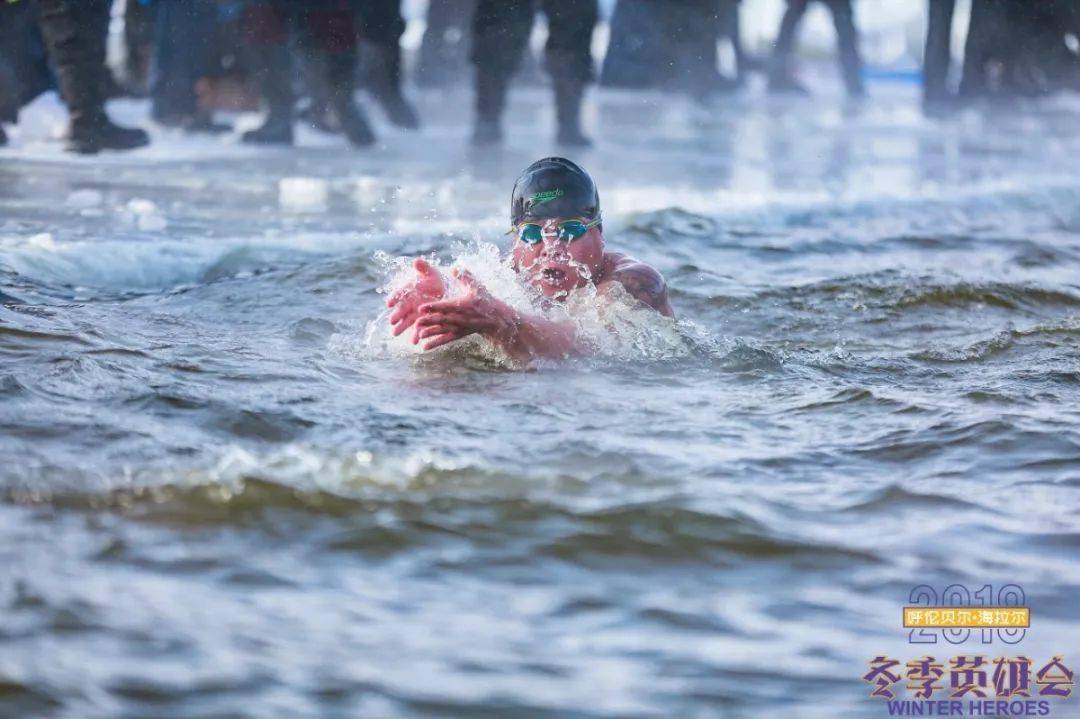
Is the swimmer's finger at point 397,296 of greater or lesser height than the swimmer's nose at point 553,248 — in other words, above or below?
below

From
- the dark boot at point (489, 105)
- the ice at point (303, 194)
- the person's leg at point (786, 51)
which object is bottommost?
the ice at point (303, 194)

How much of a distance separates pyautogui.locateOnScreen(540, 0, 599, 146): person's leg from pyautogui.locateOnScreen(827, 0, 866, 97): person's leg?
8656mm

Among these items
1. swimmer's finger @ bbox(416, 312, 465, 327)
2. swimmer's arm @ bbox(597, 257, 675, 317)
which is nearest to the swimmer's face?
swimmer's arm @ bbox(597, 257, 675, 317)

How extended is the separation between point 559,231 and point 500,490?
2062 mm

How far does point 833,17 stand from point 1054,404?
18102 millimetres

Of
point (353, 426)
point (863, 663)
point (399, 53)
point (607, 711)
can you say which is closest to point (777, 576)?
point (863, 663)

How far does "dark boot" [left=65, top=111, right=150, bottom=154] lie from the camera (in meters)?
11.7

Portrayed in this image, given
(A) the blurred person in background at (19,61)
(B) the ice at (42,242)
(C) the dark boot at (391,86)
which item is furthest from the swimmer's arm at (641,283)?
(C) the dark boot at (391,86)

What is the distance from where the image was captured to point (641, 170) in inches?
535

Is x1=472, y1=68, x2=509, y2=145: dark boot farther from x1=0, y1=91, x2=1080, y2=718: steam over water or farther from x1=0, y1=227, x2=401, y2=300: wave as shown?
x1=0, y1=91, x2=1080, y2=718: steam over water

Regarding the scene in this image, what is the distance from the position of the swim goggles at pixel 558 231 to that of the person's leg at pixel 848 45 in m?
17.2

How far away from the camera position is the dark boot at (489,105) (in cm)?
1405

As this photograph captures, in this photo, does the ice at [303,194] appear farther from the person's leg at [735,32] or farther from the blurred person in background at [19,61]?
the person's leg at [735,32]

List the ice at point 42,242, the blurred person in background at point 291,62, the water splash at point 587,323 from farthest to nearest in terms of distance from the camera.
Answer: the blurred person in background at point 291,62 → the ice at point 42,242 → the water splash at point 587,323
